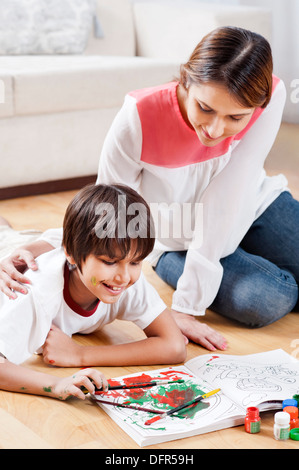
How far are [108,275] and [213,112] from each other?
14.1 inches

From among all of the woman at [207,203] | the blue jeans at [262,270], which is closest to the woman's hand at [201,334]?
the woman at [207,203]

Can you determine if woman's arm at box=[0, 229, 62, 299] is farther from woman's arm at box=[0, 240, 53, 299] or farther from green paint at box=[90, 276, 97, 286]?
green paint at box=[90, 276, 97, 286]

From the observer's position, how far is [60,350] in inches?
52.0

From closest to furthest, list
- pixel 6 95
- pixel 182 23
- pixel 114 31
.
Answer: pixel 6 95
pixel 182 23
pixel 114 31

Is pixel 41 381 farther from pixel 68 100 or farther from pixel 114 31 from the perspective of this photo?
pixel 114 31

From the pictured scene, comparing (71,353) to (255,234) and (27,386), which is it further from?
(255,234)

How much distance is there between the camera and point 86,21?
2.99m

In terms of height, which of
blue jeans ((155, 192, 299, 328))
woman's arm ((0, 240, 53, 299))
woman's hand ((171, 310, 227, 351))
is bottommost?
woman's hand ((171, 310, 227, 351))

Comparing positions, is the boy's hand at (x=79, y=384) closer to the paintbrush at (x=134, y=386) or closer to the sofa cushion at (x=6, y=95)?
the paintbrush at (x=134, y=386)

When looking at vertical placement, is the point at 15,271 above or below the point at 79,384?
above

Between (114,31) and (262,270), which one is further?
(114,31)

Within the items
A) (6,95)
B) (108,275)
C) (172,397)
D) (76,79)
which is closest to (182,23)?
(76,79)

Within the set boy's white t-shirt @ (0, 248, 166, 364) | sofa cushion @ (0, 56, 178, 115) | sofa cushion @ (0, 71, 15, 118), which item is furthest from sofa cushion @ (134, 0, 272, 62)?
boy's white t-shirt @ (0, 248, 166, 364)

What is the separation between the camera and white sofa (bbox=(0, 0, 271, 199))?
2.46 meters
